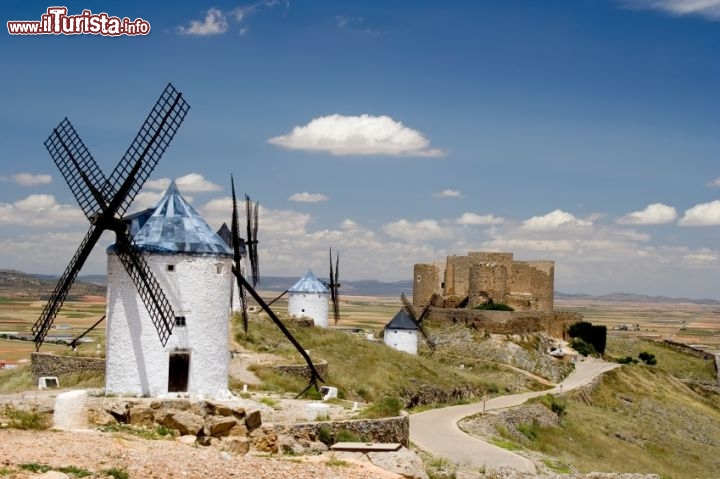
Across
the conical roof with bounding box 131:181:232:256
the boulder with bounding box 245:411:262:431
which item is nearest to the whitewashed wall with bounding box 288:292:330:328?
the conical roof with bounding box 131:181:232:256

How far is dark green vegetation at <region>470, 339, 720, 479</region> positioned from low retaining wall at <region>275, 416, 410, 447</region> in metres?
5.67

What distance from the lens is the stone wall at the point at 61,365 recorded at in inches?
1077

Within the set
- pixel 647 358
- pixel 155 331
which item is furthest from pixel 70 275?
pixel 647 358

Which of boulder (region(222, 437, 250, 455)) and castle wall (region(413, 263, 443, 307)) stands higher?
castle wall (region(413, 263, 443, 307))

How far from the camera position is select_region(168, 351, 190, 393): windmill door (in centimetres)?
2186

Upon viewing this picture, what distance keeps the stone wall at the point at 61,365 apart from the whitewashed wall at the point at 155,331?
19.8ft

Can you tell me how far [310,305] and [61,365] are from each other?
56.0ft

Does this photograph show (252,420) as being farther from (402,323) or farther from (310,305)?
(402,323)

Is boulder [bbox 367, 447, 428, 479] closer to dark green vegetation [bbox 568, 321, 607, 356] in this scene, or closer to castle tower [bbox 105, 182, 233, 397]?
castle tower [bbox 105, 182, 233, 397]

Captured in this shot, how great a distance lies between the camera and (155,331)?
21250 millimetres

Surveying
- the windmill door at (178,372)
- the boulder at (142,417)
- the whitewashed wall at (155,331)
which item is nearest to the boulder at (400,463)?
the boulder at (142,417)

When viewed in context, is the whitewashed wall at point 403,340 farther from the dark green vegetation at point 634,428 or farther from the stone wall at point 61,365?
the stone wall at point 61,365

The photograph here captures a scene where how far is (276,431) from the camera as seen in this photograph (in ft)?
55.9

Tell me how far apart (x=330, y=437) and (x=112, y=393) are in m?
6.23
